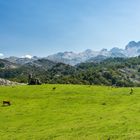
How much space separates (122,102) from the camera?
188ft

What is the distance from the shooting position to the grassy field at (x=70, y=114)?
118 feet

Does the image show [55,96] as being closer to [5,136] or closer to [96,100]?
[96,100]

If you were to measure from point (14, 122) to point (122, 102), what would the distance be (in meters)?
19.7

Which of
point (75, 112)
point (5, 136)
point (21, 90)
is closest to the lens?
point (5, 136)

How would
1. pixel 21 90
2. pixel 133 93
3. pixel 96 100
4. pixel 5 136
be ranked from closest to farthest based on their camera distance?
1. pixel 5 136
2. pixel 96 100
3. pixel 133 93
4. pixel 21 90

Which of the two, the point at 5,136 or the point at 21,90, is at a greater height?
the point at 21,90

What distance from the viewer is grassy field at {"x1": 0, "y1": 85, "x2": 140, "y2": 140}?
36000 millimetres

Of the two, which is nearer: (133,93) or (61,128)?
(61,128)

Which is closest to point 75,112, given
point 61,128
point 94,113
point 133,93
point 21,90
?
point 94,113

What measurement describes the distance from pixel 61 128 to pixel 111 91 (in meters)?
Result: 31.4

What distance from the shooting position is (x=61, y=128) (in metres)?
39.6

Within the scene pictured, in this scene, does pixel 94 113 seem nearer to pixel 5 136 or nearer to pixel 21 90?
pixel 5 136

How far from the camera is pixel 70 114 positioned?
163 feet

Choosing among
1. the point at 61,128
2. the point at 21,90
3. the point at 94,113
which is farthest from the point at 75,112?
the point at 21,90
